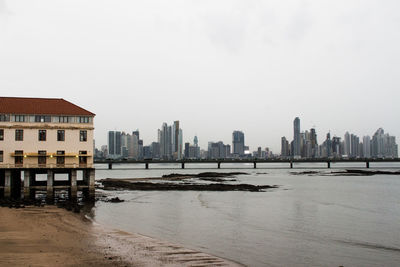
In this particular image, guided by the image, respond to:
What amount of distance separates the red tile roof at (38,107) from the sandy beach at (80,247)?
20898 millimetres

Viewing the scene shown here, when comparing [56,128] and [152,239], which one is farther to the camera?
[56,128]

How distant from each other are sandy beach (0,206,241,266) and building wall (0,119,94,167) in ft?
57.0

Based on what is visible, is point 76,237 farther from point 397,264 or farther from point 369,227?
point 369,227

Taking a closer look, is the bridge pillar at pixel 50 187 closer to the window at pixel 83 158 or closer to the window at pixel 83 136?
the window at pixel 83 158

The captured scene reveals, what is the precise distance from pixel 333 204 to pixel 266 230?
1095 inches

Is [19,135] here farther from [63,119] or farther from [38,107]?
[63,119]

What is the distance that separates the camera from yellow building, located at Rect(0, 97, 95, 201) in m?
54.7

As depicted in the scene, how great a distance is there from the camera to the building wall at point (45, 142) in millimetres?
54656

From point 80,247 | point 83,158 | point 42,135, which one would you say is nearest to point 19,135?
point 42,135

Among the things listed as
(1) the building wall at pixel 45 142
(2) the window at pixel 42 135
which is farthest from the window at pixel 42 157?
(2) the window at pixel 42 135

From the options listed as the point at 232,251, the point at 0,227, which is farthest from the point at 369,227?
the point at 0,227

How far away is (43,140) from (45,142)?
395 millimetres

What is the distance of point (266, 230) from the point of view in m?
39.4

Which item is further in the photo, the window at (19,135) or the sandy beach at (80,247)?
the window at (19,135)
